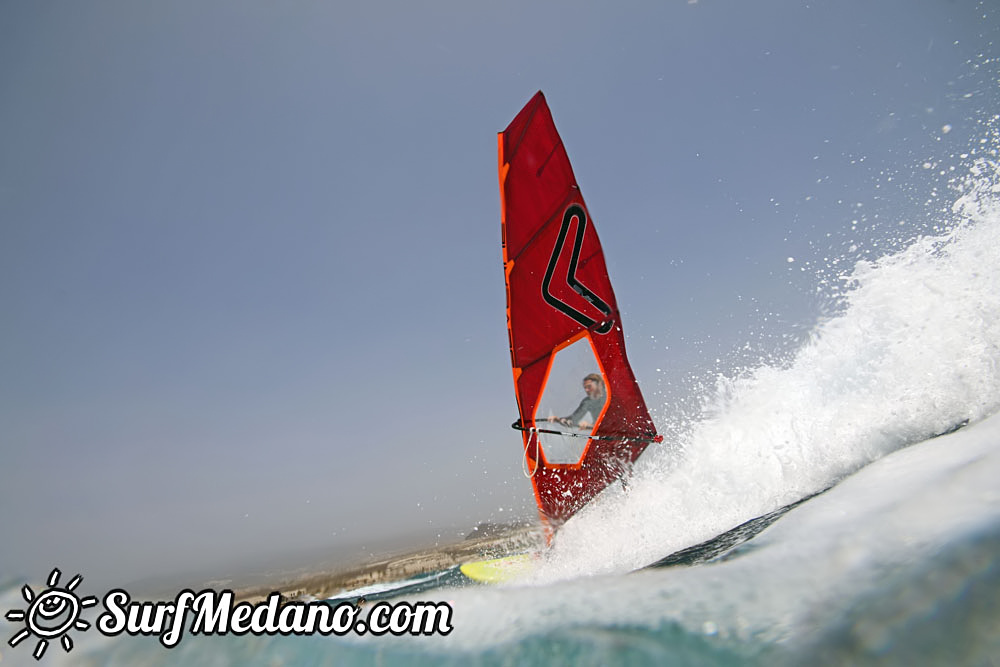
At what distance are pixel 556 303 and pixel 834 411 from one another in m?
→ 3.20

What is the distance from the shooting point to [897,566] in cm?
143

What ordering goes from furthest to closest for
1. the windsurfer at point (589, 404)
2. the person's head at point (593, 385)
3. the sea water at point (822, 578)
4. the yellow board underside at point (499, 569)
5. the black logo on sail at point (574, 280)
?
1. the black logo on sail at point (574, 280)
2. the person's head at point (593, 385)
3. the windsurfer at point (589, 404)
4. the yellow board underside at point (499, 569)
5. the sea water at point (822, 578)

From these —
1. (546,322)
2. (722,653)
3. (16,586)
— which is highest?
(546,322)

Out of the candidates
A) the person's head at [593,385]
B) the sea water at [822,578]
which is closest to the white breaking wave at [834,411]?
the sea water at [822,578]

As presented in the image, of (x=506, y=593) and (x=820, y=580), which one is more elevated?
(x=506, y=593)

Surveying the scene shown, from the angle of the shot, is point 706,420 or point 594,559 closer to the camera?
point 594,559

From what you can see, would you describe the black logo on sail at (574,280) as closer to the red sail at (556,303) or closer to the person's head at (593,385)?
the red sail at (556,303)

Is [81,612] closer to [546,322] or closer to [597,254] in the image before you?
[546,322]

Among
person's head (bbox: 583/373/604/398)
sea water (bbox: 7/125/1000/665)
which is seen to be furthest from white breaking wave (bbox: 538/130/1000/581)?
person's head (bbox: 583/373/604/398)

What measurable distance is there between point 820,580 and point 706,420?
4.64 meters

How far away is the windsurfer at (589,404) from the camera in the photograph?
577 centimetres

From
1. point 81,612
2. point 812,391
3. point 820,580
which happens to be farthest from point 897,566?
point 812,391

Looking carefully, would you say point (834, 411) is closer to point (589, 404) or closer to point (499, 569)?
point (589, 404)

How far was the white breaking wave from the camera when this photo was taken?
11.1 feet
